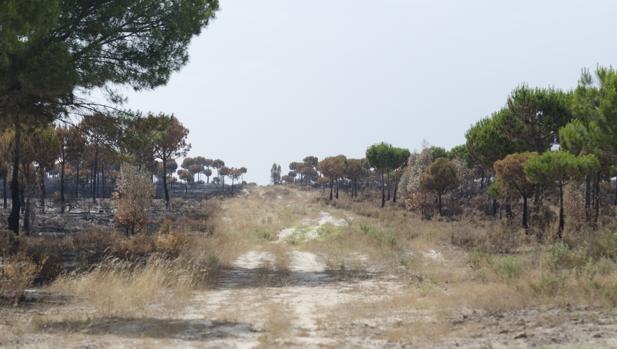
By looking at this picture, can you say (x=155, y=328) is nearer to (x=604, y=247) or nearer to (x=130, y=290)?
(x=130, y=290)

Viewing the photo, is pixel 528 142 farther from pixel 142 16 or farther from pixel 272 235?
pixel 142 16

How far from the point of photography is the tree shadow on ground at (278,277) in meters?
14.5

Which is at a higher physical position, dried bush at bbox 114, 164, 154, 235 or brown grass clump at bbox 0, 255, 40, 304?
dried bush at bbox 114, 164, 154, 235

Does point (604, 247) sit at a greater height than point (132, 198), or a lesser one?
lesser

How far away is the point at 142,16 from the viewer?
616 inches

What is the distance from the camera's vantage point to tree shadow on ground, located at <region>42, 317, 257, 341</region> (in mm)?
7555

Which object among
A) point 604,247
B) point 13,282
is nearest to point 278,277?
point 13,282

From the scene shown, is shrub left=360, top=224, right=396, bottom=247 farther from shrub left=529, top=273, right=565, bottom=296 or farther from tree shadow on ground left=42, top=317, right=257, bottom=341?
tree shadow on ground left=42, top=317, right=257, bottom=341

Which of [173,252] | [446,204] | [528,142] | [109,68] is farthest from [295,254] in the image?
[446,204]

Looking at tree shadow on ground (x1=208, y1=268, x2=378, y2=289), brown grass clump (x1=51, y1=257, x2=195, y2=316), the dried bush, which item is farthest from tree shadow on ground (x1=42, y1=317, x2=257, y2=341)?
the dried bush

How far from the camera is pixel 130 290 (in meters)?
10.9

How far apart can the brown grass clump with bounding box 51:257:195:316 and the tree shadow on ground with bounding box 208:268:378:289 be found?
5.00 ft

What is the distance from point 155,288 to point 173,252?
25.9 ft

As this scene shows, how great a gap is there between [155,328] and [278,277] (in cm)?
827
